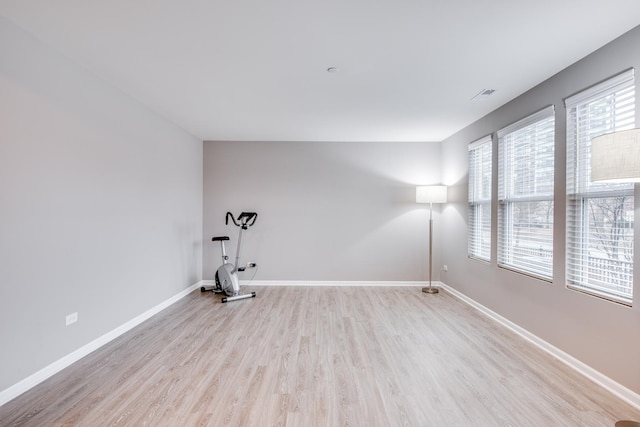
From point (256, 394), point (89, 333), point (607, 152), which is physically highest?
point (607, 152)

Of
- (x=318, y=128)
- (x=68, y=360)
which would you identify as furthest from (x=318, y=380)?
(x=318, y=128)

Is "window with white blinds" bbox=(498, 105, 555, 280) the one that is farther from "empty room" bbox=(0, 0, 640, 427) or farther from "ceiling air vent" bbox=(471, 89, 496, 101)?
"ceiling air vent" bbox=(471, 89, 496, 101)

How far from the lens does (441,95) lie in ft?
10.5

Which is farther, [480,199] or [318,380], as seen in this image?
[480,199]

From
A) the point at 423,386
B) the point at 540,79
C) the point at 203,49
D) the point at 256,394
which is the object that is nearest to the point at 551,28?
the point at 540,79

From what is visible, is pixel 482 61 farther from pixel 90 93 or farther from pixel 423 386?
pixel 90 93

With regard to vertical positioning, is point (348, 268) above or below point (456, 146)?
below

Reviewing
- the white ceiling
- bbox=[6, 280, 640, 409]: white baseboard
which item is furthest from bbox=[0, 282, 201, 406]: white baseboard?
the white ceiling

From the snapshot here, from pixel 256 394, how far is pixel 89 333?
1.79m

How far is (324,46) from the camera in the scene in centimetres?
227

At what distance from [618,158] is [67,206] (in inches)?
149

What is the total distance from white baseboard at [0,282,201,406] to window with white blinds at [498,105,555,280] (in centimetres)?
430

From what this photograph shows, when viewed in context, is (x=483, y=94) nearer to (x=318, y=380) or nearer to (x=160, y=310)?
(x=318, y=380)

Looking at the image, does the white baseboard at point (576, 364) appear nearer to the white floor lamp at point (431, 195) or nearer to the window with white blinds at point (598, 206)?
the window with white blinds at point (598, 206)
